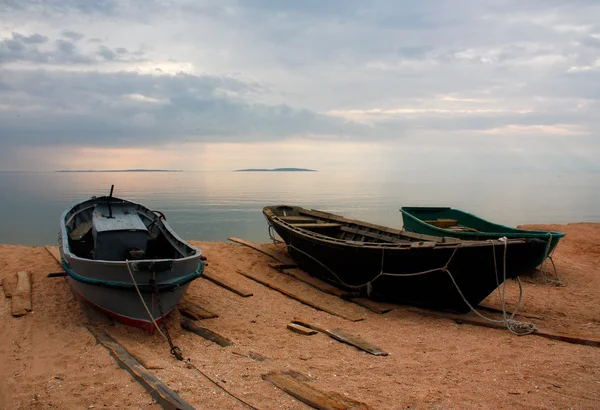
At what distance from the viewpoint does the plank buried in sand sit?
655 centimetres

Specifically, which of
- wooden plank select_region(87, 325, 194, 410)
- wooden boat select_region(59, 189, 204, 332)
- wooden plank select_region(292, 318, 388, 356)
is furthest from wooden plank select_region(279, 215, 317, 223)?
wooden plank select_region(87, 325, 194, 410)

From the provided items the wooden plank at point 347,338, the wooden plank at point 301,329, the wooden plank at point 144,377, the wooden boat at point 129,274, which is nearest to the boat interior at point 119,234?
the wooden boat at point 129,274

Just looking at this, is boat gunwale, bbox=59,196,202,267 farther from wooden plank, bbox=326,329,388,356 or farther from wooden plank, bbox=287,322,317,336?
wooden plank, bbox=326,329,388,356

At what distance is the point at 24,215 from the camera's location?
3080 centimetres

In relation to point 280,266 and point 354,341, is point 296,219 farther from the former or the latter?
point 354,341

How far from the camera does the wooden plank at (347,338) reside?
21.0 ft

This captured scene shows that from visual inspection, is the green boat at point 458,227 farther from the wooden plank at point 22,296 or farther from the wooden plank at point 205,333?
the wooden plank at point 22,296

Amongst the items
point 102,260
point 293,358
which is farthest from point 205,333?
point 102,260

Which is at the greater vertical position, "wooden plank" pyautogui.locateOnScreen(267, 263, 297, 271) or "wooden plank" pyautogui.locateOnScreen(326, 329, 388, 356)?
"wooden plank" pyautogui.locateOnScreen(267, 263, 297, 271)

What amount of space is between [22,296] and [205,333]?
372 cm

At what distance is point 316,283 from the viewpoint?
10398 mm

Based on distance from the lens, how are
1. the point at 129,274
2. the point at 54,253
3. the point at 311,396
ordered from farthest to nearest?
the point at 54,253
the point at 129,274
the point at 311,396

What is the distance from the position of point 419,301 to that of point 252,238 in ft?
44.9

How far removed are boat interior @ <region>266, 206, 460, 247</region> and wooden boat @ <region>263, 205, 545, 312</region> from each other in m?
0.03
